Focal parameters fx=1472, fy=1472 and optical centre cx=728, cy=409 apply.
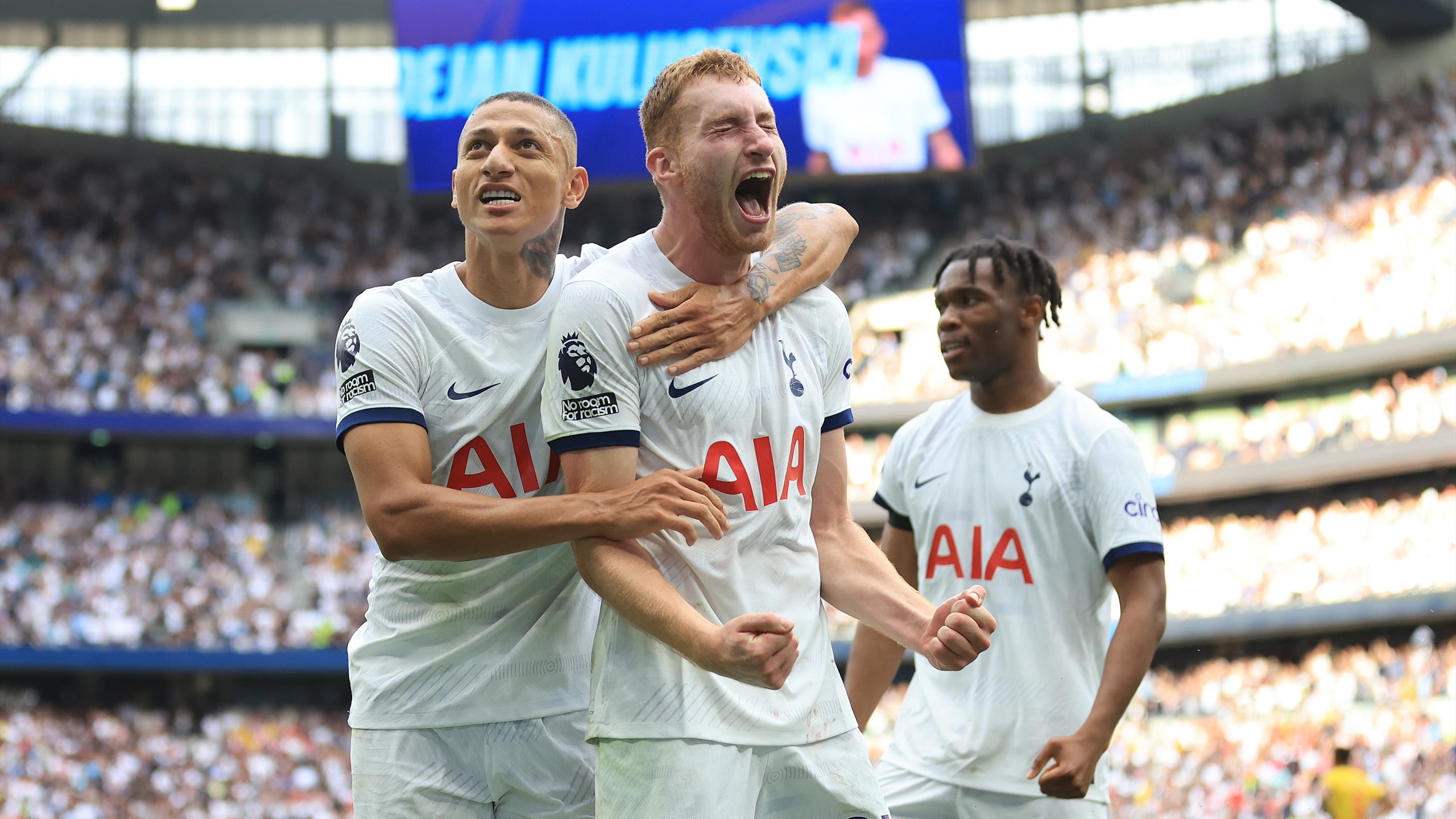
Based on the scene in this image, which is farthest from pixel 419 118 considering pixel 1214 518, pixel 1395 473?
pixel 1395 473

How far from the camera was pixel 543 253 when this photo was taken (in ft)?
13.6

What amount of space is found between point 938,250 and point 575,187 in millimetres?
30329

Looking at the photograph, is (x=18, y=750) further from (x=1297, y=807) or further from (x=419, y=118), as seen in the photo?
(x=1297, y=807)

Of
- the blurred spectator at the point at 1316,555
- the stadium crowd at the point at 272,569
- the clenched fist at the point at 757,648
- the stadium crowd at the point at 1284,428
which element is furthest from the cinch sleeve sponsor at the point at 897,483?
the stadium crowd at the point at 272,569

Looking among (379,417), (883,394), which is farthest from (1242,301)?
(379,417)

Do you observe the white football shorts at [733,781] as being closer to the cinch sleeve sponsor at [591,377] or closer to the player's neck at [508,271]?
the cinch sleeve sponsor at [591,377]

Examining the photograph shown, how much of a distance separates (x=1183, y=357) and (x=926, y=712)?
2397cm

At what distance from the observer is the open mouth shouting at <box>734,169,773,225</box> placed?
131 inches

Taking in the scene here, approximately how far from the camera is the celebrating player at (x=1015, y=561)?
4.88 metres

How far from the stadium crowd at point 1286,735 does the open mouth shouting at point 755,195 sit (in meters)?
14.9

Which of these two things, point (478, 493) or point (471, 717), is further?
point (471, 717)

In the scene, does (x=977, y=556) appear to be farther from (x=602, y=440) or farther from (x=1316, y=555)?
(x=1316, y=555)

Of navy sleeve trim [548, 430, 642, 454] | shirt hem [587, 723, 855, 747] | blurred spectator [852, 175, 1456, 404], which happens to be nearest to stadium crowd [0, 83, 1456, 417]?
blurred spectator [852, 175, 1456, 404]

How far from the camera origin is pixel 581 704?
3969 millimetres
